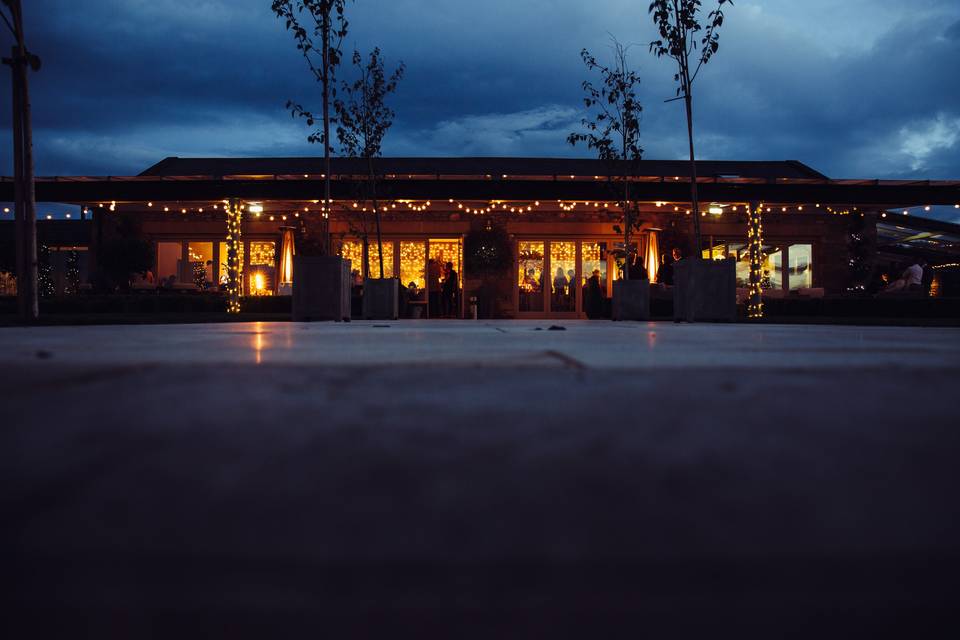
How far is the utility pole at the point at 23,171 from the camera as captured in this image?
241 inches

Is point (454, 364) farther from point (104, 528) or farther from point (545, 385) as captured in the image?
point (104, 528)

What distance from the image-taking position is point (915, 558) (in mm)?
464

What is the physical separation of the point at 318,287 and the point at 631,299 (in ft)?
13.6

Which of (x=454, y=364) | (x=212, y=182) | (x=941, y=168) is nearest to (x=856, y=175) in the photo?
(x=941, y=168)

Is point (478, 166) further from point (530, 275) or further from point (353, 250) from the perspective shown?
point (353, 250)

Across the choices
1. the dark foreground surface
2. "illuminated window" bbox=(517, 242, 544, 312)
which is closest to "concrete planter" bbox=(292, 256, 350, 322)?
the dark foreground surface

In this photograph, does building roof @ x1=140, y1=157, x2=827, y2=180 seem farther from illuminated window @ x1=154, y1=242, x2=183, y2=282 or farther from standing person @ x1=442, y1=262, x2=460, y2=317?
standing person @ x1=442, y1=262, x2=460, y2=317

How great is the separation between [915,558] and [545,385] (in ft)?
1.89

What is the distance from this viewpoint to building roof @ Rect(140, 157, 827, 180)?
19438 mm

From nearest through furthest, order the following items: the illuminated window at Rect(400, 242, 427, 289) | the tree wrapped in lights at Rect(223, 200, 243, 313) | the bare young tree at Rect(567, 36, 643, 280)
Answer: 1. the bare young tree at Rect(567, 36, 643, 280)
2. the tree wrapped in lights at Rect(223, 200, 243, 313)
3. the illuminated window at Rect(400, 242, 427, 289)

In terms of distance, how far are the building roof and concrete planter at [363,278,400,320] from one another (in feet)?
33.5

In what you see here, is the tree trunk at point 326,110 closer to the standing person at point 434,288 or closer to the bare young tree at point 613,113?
the bare young tree at point 613,113

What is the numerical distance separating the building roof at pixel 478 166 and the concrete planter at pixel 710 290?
40.2 feet

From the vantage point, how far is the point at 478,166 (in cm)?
1991
